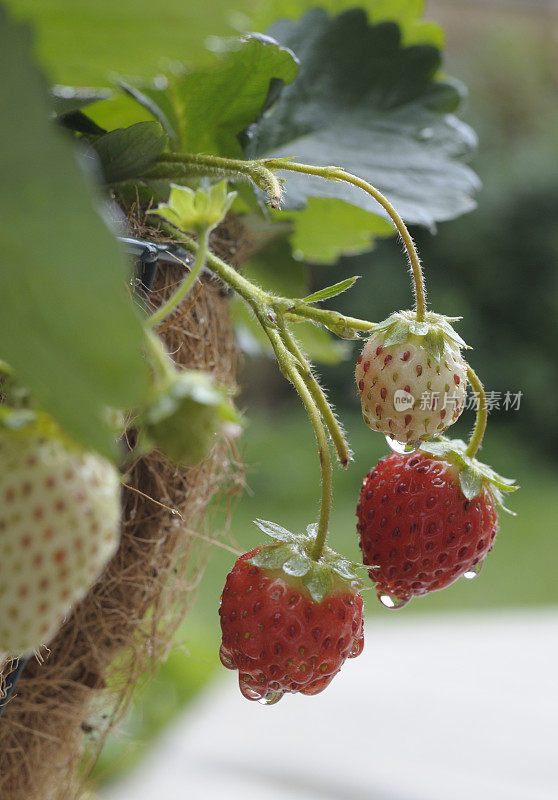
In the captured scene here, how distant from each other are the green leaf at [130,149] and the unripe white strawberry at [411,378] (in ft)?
0.28

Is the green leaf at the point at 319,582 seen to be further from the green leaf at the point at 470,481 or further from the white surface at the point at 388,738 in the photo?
the white surface at the point at 388,738

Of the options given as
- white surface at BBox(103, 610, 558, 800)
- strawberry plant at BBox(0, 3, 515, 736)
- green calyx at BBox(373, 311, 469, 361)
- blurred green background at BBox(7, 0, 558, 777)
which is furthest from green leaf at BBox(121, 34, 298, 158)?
blurred green background at BBox(7, 0, 558, 777)

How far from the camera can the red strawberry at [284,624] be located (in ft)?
0.85

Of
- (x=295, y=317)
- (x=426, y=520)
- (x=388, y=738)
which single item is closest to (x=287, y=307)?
(x=295, y=317)

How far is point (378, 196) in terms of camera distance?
0.22 meters

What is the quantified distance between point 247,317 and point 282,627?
26 cm

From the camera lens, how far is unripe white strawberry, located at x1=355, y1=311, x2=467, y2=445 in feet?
0.75

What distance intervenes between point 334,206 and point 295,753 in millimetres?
774

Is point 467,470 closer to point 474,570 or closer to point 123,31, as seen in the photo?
point 474,570

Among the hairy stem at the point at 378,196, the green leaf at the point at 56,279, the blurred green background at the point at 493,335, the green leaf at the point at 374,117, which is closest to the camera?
the green leaf at the point at 56,279

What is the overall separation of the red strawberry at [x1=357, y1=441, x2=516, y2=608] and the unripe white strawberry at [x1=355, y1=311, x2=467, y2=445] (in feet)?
0.20

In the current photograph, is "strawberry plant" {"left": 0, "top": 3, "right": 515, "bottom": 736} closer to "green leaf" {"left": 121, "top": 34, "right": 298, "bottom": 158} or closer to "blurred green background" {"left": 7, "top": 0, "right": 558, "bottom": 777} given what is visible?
"green leaf" {"left": 121, "top": 34, "right": 298, "bottom": 158}

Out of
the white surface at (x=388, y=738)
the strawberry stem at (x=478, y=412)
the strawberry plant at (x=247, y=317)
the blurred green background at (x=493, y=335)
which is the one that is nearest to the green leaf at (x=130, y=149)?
the strawberry plant at (x=247, y=317)

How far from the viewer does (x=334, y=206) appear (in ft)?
1.38
